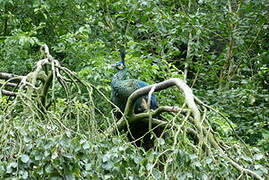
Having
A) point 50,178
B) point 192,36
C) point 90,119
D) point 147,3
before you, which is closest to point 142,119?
point 90,119

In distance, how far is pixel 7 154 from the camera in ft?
4.81

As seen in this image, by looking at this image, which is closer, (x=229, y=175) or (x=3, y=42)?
(x=229, y=175)

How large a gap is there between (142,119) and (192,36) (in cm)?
279

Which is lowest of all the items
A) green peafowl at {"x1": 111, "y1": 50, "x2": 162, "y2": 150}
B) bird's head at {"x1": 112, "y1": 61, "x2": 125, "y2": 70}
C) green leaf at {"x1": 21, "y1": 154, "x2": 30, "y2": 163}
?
green peafowl at {"x1": 111, "y1": 50, "x2": 162, "y2": 150}

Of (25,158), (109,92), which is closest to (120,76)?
(109,92)

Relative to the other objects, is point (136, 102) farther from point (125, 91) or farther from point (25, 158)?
point (25, 158)

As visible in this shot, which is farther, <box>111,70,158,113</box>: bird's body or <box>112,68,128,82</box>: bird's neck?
<box>112,68,128,82</box>: bird's neck

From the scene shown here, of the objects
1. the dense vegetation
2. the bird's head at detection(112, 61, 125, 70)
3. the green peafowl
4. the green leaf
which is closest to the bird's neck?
the green peafowl

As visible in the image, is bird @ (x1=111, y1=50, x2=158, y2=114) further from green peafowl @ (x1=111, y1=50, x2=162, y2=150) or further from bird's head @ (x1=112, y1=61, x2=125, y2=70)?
bird's head @ (x1=112, y1=61, x2=125, y2=70)

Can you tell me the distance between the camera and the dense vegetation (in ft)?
4.84

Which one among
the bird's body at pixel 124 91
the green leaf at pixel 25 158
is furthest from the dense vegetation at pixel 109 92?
the bird's body at pixel 124 91

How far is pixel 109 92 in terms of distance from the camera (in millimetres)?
3961

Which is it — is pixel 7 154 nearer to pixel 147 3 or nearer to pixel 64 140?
pixel 64 140

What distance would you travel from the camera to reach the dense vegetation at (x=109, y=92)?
4.84 feet
